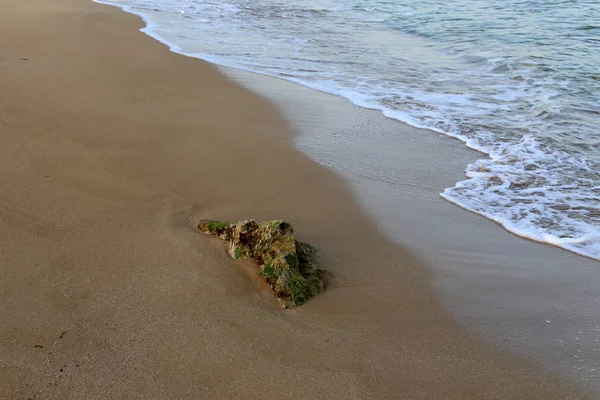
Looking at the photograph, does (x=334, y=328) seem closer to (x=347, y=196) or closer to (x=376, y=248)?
(x=376, y=248)

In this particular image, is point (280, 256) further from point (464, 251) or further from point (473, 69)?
point (473, 69)

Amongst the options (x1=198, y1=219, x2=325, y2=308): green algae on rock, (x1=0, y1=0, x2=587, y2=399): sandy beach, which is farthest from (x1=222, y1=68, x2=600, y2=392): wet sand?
(x1=198, y1=219, x2=325, y2=308): green algae on rock

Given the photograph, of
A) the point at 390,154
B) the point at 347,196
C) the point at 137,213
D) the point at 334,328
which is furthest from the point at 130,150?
the point at 334,328

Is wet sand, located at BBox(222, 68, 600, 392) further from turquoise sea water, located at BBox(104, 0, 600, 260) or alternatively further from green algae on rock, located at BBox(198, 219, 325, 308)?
green algae on rock, located at BBox(198, 219, 325, 308)

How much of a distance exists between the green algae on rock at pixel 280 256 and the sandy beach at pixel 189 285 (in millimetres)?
72

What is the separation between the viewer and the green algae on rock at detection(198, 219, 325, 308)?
9.69 ft

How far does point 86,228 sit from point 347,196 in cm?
183

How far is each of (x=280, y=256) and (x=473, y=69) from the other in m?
6.87

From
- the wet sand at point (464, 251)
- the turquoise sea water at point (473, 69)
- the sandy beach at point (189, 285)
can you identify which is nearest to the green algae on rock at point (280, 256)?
the sandy beach at point (189, 285)

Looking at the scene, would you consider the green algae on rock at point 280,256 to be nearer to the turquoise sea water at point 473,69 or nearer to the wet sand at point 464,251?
the wet sand at point 464,251

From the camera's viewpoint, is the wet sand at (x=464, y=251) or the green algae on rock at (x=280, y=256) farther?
the green algae on rock at (x=280, y=256)

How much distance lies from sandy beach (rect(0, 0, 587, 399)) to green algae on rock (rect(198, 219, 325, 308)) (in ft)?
0.24

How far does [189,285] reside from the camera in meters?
2.97

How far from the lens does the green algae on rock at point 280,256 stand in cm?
295
